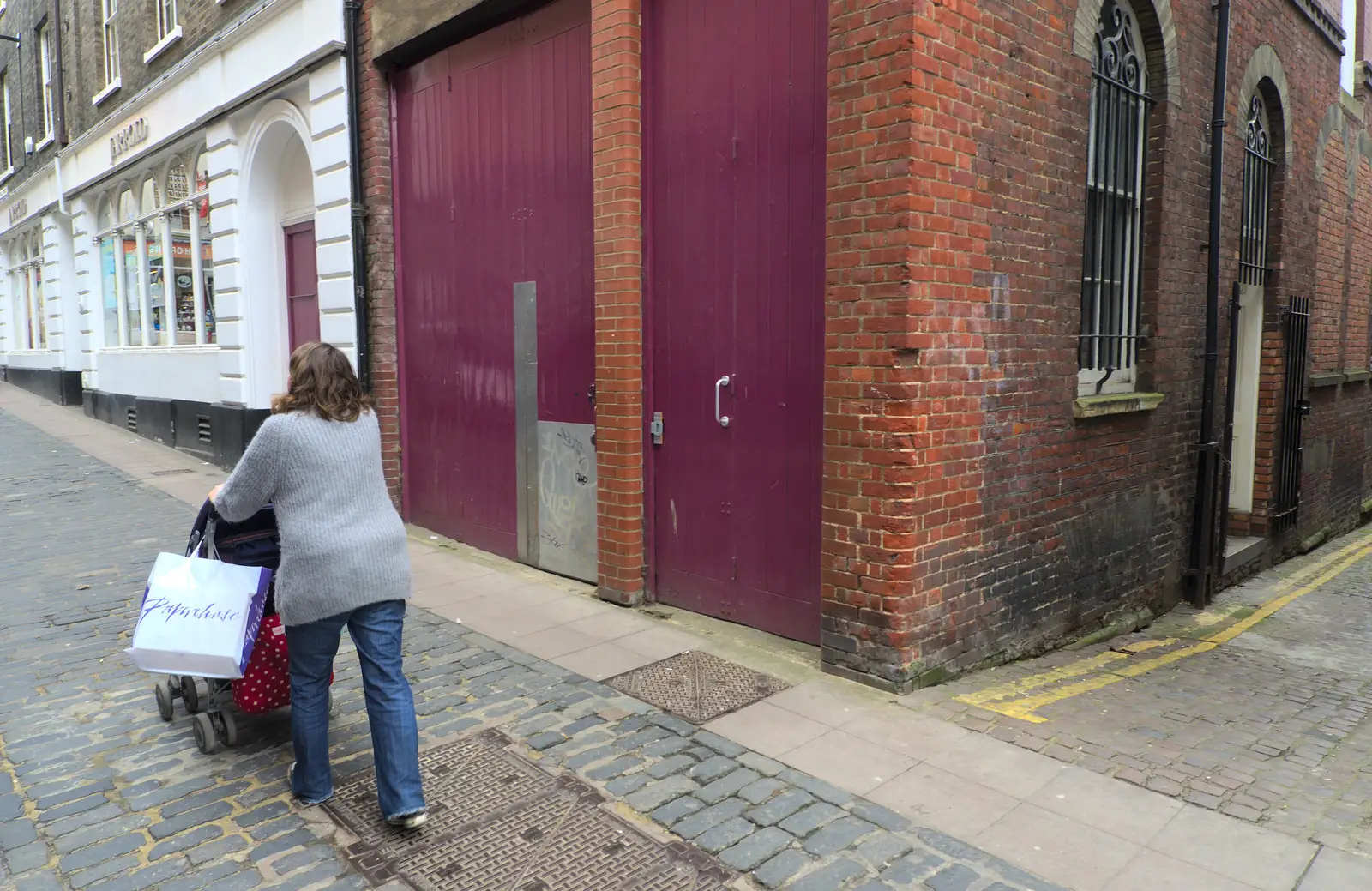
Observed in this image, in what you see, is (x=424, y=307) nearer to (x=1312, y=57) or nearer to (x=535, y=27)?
(x=535, y=27)

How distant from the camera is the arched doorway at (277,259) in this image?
1073 cm

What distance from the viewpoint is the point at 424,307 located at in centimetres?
838

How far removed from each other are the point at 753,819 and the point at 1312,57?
987 cm

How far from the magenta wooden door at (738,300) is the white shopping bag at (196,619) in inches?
115

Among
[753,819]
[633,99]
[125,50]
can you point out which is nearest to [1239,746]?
[753,819]

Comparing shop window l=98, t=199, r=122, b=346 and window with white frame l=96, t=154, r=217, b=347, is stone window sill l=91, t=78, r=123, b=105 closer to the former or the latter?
window with white frame l=96, t=154, r=217, b=347

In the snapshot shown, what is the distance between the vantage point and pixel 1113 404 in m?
6.15

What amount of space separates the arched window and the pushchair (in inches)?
196

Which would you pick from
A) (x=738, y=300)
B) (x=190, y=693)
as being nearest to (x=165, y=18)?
(x=738, y=300)

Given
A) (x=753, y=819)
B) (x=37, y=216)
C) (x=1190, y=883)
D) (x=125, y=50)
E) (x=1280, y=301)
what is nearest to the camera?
(x=1190, y=883)

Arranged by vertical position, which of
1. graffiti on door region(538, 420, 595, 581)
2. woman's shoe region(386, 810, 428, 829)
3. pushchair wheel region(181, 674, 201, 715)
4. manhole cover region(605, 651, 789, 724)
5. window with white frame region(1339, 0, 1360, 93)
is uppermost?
window with white frame region(1339, 0, 1360, 93)

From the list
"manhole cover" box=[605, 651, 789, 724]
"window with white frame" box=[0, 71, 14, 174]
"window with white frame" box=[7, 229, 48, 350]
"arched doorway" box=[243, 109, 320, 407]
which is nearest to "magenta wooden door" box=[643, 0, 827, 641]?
"manhole cover" box=[605, 651, 789, 724]

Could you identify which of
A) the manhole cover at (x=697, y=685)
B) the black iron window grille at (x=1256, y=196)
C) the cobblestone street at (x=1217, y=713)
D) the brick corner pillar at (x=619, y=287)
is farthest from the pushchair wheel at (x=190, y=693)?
the black iron window grille at (x=1256, y=196)

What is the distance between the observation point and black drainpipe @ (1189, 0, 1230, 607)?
7125 millimetres
